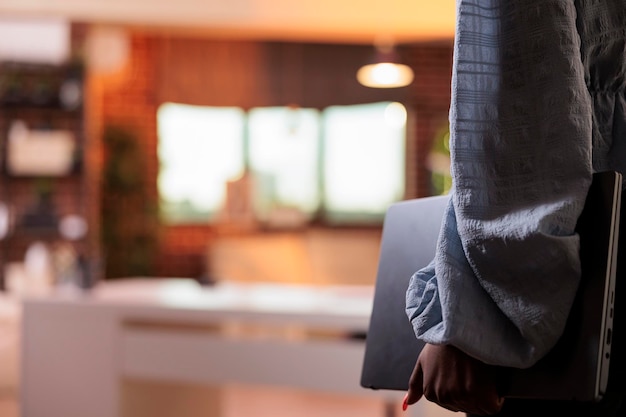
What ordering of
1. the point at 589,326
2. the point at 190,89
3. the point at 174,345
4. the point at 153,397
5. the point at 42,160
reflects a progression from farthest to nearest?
the point at 190,89 < the point at 42,160 < the point at 153,397 < the point at 174,345 < the point at 589,326

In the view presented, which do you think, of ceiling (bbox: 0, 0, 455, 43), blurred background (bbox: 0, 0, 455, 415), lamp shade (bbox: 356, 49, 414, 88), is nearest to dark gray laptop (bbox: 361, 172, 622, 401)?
lamp shade (bbox: 356, 49, 414, 88)

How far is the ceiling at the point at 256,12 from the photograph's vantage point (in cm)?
599

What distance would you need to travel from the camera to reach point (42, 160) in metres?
6.62

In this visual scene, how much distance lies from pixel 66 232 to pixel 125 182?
1.03 metres

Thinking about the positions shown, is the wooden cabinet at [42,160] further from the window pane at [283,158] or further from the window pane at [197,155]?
the window pane at [283,158]

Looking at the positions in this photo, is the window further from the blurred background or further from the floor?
the floor

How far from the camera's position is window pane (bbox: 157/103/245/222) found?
8.03 metres

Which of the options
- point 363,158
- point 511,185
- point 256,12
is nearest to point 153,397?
point 256,12

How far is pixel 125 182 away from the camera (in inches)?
297

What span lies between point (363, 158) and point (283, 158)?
700 mm

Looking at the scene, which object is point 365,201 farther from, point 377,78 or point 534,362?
point 534,362

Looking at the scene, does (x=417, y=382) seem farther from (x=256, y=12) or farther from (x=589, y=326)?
(x=256, y=12)


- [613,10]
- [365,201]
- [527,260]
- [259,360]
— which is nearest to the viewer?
[527,260]

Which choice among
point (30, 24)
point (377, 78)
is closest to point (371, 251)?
point (377, 78)
